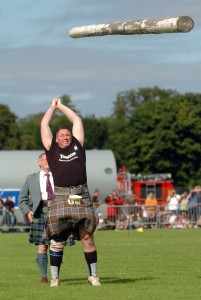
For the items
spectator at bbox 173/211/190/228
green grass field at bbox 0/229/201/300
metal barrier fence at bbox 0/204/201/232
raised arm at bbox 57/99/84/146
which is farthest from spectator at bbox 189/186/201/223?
raised arm at bbox 57/99/84/146

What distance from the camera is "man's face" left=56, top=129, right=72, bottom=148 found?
32.9ft

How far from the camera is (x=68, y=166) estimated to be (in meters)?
9.98

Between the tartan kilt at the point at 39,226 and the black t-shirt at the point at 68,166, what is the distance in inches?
44.1

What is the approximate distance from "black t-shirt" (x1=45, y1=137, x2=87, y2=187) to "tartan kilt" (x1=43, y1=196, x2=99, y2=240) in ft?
0.62

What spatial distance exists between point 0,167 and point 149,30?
26.6m

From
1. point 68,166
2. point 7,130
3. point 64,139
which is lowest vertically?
point 68,166

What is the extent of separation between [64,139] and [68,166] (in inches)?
10.4

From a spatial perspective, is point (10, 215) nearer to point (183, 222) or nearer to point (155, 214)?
point (155, 214)

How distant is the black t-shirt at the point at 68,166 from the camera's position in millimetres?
9984

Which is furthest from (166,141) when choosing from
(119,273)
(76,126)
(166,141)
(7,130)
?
(76,126)

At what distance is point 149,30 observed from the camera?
30.9ft

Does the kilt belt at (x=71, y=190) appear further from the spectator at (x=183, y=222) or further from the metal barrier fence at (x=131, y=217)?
the metal barrier fence at (x=131, y=217)

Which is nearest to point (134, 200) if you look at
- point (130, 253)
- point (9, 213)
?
point (9, 213)

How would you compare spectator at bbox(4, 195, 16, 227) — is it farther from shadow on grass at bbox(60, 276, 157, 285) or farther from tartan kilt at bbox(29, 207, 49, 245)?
tartan kilt at bbox(29, 207, 49, 245)
